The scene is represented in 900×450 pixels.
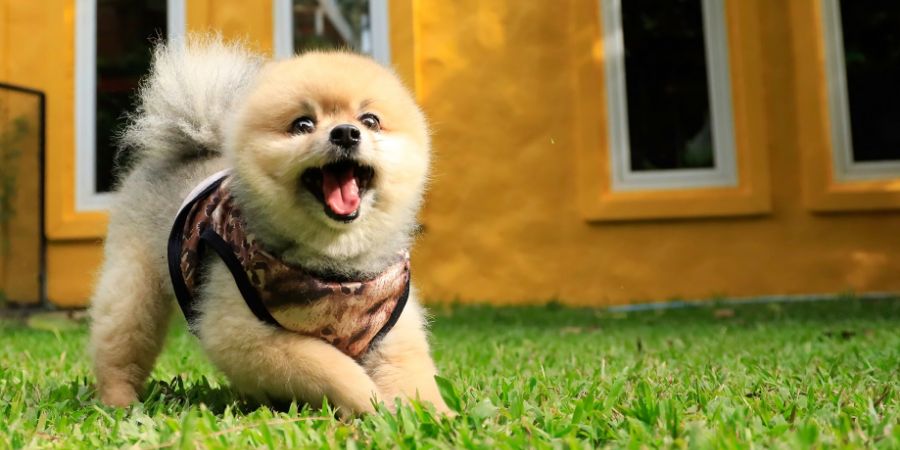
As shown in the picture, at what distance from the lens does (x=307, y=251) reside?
88.7 inches

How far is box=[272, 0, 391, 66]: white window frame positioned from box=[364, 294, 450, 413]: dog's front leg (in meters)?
4.76

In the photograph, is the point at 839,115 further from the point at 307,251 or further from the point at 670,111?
the point at 307,251

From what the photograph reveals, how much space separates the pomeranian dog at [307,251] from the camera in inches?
85.6

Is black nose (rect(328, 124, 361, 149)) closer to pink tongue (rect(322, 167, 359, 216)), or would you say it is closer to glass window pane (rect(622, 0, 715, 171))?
pink tongue (rect(322, 167, 359, 216))

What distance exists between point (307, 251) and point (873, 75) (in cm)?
650

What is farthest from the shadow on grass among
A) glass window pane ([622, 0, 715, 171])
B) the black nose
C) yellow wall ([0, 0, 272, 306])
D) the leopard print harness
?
glass window pane ([622, 0, 715, 171])

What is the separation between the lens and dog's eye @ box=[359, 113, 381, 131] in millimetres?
2281

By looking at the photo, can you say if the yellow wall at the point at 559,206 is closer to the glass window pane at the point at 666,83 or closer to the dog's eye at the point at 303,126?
the glass window pane at the point at 666,83

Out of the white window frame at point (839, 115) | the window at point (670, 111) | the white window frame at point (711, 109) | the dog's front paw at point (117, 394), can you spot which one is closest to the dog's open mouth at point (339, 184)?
the dog's front paw at point (117, 394)

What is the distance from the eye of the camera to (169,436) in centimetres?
181

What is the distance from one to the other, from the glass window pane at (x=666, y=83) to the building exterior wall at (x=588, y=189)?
0.36 metres

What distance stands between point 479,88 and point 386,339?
473 cm

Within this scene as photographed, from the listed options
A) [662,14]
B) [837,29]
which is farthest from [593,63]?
[837,29]

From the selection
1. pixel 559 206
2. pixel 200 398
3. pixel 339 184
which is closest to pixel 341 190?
pixel 339 184
